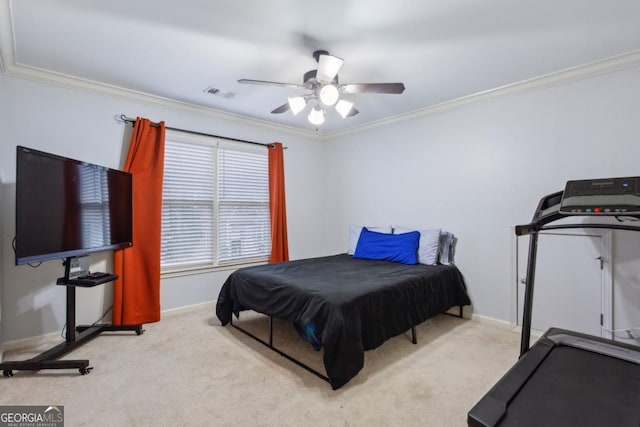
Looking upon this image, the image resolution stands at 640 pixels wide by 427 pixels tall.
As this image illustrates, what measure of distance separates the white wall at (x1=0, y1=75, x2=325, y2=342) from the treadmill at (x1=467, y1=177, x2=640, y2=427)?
10.5 feet

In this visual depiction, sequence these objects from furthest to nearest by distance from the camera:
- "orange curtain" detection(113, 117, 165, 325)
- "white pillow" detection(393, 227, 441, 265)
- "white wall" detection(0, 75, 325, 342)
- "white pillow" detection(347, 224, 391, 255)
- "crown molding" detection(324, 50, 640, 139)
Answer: "white pillow" detection(347, 224, 391, 255), "white pillow" detection(393, 227, 441, 265), "orange curtain" detection(113, 117, 165, 325), "white wall" detection(0, 75, 325, 342), "crown molding" detection(324, 50, 640, 139)

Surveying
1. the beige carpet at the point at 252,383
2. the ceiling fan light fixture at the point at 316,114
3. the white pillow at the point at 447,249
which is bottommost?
the beige carpet at the point at 252,383

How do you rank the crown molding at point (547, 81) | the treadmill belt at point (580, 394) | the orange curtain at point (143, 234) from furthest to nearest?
the orange curtain at point (143, 234)
the crown molding at point (547, 81)
the treadmill belt at point (580, 394)

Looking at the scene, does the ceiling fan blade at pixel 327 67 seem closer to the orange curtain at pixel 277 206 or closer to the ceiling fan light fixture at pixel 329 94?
the ceiling fan light fixture at pixel 329 94

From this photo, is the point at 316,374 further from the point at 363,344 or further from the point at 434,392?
the point at 434,392

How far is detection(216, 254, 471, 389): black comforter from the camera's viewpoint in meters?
1.97

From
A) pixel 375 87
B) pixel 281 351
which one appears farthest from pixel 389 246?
pixel 375 87

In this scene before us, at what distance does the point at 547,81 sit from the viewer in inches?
108

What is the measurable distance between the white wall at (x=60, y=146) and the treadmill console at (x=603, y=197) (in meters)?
3.47

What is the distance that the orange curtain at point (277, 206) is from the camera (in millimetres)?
4070

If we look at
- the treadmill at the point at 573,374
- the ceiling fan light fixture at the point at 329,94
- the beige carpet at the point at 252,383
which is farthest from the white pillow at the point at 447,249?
the ceiling fan light fixture at the point at 329,94

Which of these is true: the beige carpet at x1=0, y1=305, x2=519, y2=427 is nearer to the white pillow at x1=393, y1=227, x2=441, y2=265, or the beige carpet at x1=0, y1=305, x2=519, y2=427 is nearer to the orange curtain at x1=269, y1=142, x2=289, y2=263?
the white pillow at x1=393, y1=227, x2=441, y2=265

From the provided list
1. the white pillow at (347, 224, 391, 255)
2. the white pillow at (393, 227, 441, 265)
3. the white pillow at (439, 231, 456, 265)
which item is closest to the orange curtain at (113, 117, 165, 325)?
the white pillow at (347, 224, 391, 255)

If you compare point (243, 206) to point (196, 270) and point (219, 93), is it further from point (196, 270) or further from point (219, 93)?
point (219, 93)
